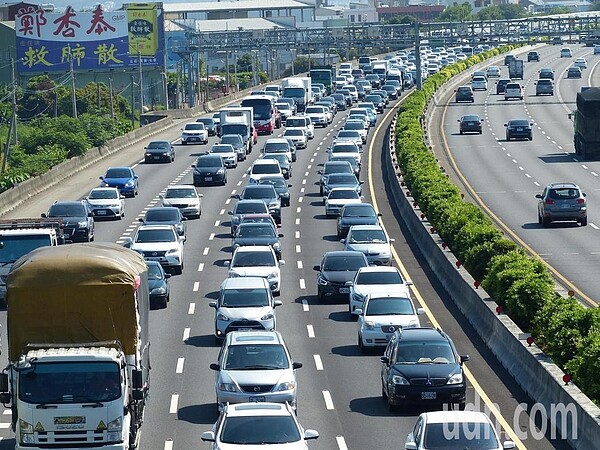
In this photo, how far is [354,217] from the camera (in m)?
52.3

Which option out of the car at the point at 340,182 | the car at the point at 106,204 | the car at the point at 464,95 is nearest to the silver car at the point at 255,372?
the car at the point at 106,204

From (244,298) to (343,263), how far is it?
629cm

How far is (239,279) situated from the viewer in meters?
36.2

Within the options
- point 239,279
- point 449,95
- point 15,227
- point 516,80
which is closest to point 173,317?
point 239,279

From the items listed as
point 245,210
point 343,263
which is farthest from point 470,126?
point 343,263

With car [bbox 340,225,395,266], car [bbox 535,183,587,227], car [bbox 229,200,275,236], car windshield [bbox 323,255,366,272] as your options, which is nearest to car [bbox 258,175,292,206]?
car [bbox 229,200,275,236]

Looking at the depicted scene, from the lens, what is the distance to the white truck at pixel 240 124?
85688 millimetres

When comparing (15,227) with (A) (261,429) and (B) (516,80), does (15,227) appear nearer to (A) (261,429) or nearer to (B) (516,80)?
(A) (261,429)

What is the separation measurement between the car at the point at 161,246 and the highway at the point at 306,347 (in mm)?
486

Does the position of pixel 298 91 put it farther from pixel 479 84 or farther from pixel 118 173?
pixel 118 173

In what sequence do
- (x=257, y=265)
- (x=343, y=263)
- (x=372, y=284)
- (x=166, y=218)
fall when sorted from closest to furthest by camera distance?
1. (x=372, y=284)
2. (x=343, y=263)
3. (x=257, y=265)
4. (x=166, y=218)

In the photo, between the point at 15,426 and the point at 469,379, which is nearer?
the point at 15,426

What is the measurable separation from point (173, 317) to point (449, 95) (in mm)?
95892

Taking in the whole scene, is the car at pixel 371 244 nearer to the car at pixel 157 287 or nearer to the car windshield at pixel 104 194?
the car at pixel 157 287
